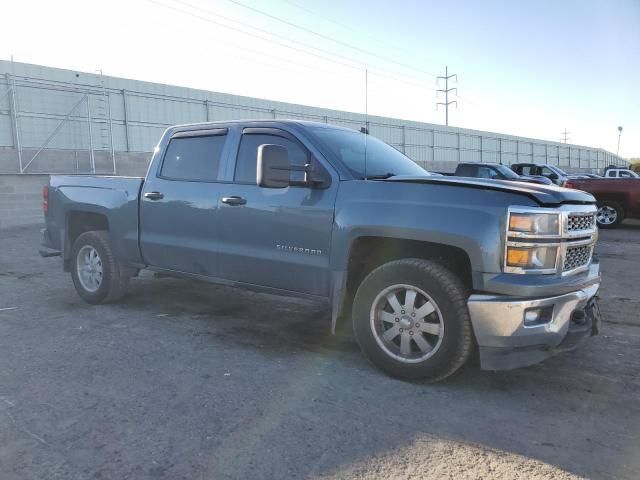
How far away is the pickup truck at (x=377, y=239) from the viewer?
11.3 ft

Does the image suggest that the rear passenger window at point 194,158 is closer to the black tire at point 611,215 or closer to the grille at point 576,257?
the grille at point 576,257

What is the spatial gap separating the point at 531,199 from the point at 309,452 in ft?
6.90

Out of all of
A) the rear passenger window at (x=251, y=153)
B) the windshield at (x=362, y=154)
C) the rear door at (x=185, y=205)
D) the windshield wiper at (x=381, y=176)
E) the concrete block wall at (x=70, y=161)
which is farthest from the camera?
the concrete block wall at (x=70, y=161)

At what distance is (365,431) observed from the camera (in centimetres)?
312

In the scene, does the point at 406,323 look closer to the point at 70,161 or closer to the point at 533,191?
the point at 533,191

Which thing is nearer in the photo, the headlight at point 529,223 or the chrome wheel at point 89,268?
the headlight at point 529,223

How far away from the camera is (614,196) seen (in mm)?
13336

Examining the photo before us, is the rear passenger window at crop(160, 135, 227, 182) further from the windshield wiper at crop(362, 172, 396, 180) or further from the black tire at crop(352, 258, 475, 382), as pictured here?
the black tire at crop(352, 258, 475, 382)

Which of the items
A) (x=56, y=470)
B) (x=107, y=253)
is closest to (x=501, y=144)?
(x=107, y=253)

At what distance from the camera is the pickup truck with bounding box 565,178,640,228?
1308 centimetres

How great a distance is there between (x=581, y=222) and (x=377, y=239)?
1.47 metres

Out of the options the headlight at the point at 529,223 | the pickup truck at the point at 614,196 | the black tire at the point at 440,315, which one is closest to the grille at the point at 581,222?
the headlight at the point at 529,223

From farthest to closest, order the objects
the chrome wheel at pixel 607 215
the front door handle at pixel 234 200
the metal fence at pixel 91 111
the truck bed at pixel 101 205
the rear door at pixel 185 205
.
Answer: the metal fence at pixel 91 111 < the chrome wheel at pixel 607 215 < the truck bed at pixel 101 205 < the rear door at pixel 185 205 < the front door handle at pixel 234 200

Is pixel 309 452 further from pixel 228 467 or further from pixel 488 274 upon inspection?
pixel 488 274
